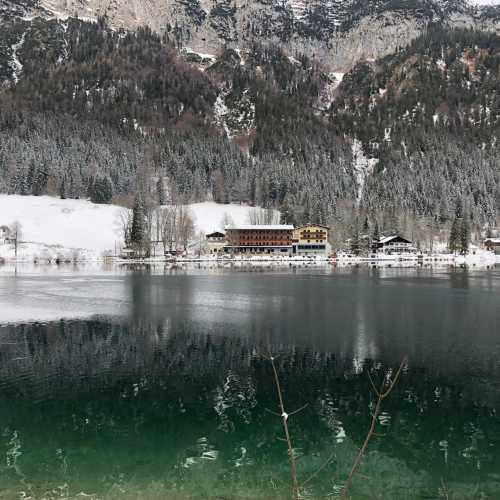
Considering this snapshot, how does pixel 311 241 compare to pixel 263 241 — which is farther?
pixel 263 241

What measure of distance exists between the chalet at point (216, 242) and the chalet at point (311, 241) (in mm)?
24652

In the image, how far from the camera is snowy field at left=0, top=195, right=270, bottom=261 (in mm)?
142500

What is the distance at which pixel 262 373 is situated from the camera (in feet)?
76.1

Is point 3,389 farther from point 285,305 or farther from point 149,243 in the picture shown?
point 149,243

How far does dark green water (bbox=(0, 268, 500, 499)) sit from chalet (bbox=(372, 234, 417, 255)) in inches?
5071

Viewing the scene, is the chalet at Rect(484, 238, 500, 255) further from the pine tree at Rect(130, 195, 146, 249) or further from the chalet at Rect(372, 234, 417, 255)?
the pine tree at Rect(130, 195, 146, 249)

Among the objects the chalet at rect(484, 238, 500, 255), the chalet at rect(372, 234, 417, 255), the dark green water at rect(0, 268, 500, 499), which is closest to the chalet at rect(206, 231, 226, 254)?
the chalet at rect(372, 234, 417, 255)

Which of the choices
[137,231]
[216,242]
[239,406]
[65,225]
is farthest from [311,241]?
[239,406]

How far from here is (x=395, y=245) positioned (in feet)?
543

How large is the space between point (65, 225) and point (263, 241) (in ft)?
215

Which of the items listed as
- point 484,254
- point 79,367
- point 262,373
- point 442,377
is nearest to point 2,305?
point 79,367

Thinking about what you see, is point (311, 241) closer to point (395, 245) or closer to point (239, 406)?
point (395, 245)

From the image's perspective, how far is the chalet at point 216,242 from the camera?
545 ft

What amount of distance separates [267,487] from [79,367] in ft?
47.2
